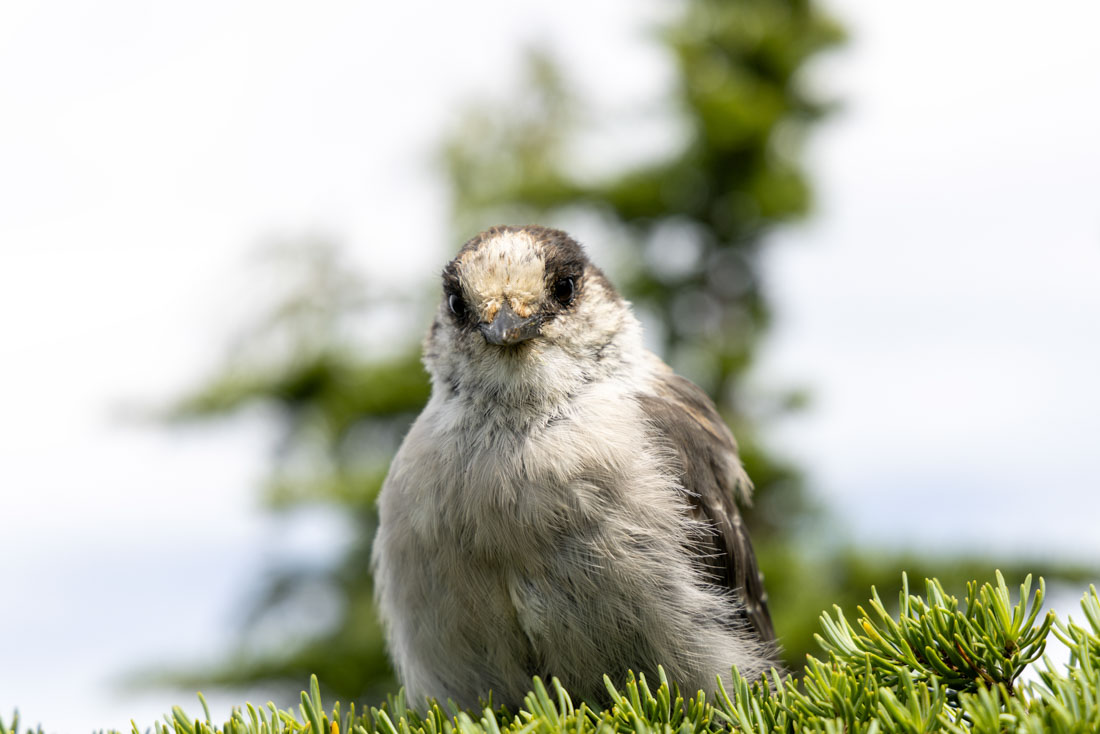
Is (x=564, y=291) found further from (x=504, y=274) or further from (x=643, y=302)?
(x=643, y=302)

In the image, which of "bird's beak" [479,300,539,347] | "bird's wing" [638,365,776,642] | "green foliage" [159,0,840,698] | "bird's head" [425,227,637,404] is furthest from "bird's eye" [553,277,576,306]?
"green foliage" [159,0,840,698]

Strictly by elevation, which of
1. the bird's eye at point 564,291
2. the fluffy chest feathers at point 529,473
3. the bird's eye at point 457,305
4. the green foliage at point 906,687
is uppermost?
the bird's eye at point 564,291

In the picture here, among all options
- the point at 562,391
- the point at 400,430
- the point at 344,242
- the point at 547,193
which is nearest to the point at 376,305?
the point at 344,242

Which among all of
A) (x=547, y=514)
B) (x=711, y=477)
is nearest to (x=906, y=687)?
(x=547, y=514)

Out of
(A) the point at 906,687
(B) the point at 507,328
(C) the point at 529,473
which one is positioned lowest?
(A) the point at 906,687

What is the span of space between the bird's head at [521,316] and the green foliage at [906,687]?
1145 mm

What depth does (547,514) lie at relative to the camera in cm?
261

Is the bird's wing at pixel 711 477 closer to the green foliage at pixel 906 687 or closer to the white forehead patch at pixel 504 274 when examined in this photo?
the white forehead patch at pixel 504 274

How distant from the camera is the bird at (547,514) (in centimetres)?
260

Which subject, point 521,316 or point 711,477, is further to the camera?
point 711,477

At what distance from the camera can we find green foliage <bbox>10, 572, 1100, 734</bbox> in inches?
65.0

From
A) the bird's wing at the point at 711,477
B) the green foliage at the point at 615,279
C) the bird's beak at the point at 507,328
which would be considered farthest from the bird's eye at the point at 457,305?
the green foliage at the point at 615,279

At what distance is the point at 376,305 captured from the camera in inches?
363

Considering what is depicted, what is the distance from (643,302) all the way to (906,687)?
6.69 meters
